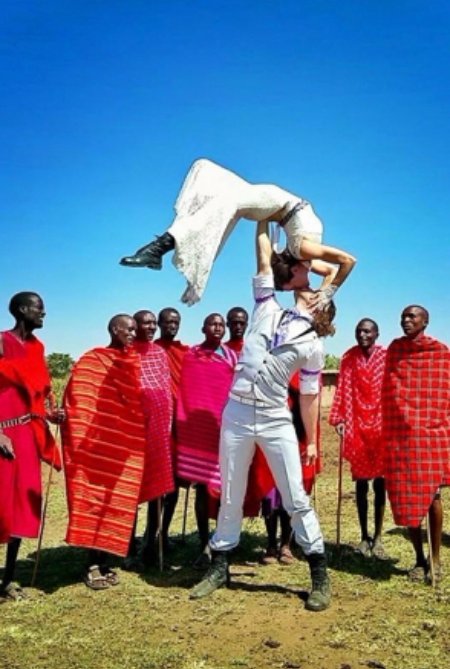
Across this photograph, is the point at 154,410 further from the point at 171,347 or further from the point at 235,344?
the point at 235,344

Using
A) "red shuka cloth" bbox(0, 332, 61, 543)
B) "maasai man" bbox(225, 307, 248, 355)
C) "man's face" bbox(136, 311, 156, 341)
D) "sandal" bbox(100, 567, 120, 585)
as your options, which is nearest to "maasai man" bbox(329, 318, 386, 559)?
"maasai man" bbox(225, 307, 248, 355)

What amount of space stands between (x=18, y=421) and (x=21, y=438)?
0.45ft

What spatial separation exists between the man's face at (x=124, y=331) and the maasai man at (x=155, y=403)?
0.43 m

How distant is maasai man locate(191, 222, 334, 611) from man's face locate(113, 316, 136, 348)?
A: 1.03 metres

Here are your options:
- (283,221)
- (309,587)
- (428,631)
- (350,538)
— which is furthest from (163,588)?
(283,221)

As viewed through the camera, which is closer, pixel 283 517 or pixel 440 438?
pixel 440 438

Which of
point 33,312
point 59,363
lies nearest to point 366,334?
point 33,312

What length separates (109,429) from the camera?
18.6 ft

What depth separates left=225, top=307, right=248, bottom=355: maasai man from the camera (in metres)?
6.53

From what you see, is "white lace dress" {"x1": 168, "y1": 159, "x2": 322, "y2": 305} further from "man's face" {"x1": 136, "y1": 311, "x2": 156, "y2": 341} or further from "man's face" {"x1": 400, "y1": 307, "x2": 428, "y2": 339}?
"man's face" {"x1": 136, "y1": 311, "x2": 156, "y2": 341}

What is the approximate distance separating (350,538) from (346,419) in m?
1.50

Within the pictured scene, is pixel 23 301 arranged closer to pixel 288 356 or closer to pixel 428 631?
pixel 288 356

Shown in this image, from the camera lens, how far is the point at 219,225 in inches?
179

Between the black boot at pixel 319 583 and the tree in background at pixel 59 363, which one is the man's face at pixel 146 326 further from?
the tree in background at pixel 59 363
